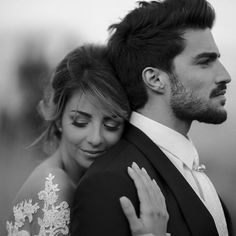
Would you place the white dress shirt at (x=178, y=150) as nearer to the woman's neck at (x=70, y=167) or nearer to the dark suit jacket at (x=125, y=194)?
the dark suit jacket at (x=125, y=194)

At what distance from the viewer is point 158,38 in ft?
5.29

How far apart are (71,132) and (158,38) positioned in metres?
0.39

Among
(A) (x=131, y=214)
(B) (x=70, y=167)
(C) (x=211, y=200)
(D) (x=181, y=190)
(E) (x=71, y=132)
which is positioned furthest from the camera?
(B) (x=70, y=167)

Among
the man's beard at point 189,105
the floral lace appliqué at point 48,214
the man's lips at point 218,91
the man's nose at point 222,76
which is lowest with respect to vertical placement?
the floral lace appliqué at point 48,214

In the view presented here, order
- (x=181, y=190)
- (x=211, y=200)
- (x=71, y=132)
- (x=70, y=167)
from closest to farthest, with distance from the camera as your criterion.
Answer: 1. (x=181, y=190)
2. (x=211, y=200)
3. (x=71, y=132)
4. (x=70, y=167)

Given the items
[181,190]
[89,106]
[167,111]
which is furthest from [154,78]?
[181,190]

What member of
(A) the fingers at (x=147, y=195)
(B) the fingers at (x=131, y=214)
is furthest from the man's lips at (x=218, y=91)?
(B) the fingers at (x=131, y=214)

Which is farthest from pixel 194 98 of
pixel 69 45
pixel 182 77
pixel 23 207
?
pixel 69 45

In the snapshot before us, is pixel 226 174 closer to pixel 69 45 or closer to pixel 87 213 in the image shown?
pixel 69 45

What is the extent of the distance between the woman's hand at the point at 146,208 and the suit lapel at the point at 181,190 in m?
0.05

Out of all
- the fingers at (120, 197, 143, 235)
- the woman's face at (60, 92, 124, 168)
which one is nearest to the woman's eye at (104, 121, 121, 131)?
the woman's face at (60, 92, 124, 168)

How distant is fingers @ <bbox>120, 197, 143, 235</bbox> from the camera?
1299 millimetres

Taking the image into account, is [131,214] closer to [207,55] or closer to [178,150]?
[178,150]

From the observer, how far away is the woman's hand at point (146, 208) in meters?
1.30
